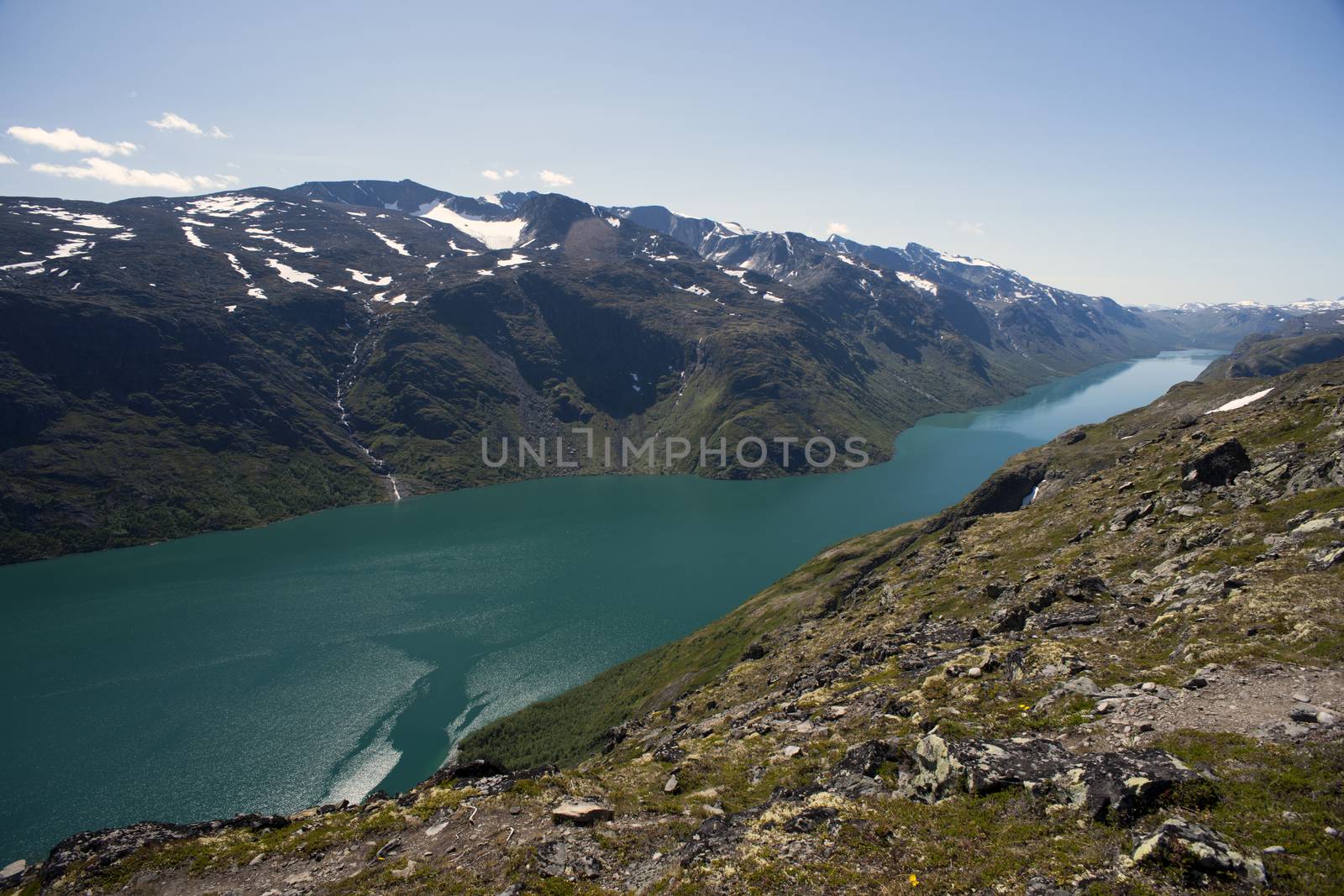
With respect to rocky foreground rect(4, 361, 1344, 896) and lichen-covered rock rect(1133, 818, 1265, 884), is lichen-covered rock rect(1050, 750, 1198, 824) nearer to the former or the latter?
→ rocky foreground rect(4, 361, 1344, 896)

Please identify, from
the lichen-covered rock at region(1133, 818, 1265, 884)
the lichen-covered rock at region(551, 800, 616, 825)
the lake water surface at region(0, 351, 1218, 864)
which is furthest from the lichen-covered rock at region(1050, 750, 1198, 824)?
the lake water surface at region(0, 351, 1218, 864)

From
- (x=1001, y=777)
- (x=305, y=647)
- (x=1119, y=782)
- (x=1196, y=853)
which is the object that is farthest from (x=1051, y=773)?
(x=305, y=647)

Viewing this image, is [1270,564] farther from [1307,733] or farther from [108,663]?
[108,663]

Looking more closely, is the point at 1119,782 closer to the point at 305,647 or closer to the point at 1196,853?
the point at 1196,853

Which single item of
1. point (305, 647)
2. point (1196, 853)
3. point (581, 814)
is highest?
point (1196, 853)

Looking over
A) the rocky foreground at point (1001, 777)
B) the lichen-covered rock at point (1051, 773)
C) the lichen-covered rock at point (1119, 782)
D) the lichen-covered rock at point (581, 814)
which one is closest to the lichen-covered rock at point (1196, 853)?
the rocky foreground at point (1001, 777)

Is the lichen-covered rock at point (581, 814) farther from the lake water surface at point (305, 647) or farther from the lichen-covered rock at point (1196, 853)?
the lake water surface at point (305, 647)
